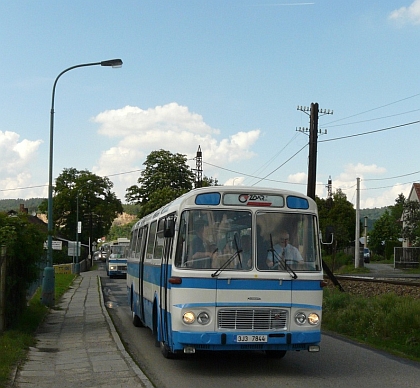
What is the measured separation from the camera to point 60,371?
1088 cm

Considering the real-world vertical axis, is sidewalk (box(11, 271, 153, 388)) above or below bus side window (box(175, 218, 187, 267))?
below

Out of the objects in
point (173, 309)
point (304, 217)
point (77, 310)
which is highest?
point (304, 217)

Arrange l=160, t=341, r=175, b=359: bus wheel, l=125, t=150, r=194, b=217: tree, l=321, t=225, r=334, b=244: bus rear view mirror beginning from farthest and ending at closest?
l=125, t=150, r=194, b=217: tree → l=160, t=341, r=175, b=359: bus wheel → l=321, t=225, r=334, b=244: bus rear view mirror

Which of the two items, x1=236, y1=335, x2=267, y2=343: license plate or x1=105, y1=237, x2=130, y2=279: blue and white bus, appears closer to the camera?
x1=236, y1=335, x2=267, y2=343: license plate

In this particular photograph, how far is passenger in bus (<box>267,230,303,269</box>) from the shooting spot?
10594mm

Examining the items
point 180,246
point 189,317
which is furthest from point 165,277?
point 189,317

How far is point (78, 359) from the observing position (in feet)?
39.2

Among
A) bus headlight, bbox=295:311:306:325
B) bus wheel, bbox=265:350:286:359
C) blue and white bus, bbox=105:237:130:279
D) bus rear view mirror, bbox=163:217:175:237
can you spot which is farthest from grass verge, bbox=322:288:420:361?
blue and white bus, bbox=105:237:130:279

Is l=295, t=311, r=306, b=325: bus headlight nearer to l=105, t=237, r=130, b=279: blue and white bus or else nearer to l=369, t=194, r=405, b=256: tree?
l=105, t=237, r=130, b=279: blue and white bus

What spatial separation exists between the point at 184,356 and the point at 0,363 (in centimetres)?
299

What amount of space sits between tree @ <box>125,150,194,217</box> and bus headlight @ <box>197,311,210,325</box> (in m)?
73.8

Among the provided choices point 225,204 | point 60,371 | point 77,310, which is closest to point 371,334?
point 225,204

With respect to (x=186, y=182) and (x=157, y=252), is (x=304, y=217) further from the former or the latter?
(x=186, y=182)

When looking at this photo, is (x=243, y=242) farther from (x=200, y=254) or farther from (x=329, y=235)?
(x=329, y=235)
